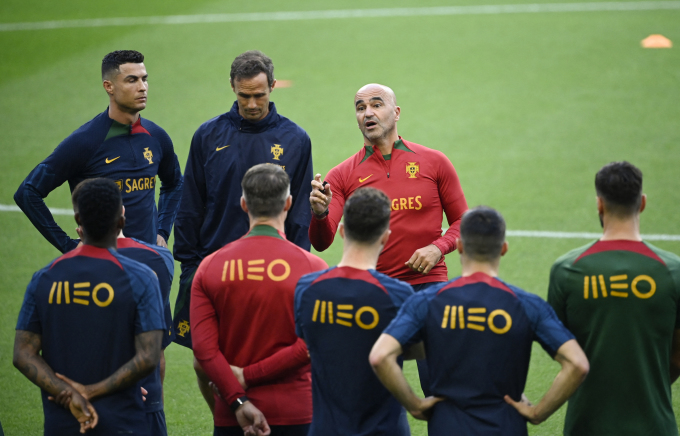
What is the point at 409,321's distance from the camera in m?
3.04

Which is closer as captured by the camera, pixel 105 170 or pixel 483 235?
pixel 483 235

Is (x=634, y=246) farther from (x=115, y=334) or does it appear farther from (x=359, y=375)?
(x=115, y=334)

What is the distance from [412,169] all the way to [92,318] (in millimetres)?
2410

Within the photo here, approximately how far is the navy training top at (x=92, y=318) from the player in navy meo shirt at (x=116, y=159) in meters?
1.65

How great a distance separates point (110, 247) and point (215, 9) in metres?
16.0

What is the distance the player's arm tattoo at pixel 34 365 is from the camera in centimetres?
327

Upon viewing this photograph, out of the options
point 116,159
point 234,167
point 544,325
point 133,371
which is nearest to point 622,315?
point 544,325

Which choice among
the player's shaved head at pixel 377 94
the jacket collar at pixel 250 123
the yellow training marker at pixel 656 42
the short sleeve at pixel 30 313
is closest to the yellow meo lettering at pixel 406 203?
the player's shaved head at pixel 377 94

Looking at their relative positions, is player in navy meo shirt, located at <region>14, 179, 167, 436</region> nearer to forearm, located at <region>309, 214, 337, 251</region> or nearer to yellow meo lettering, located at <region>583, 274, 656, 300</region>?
forearm, located at <region>309, 214, 337, 251</region>

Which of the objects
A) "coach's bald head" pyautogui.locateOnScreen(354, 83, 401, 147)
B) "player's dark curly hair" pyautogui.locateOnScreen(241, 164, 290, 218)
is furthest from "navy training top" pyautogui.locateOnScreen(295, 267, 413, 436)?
"coach's bald head" pyautogui.locateOnScreen(354, 83, 401, 147)

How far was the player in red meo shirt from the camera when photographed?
15.8 ft

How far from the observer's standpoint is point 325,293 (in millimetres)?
3172

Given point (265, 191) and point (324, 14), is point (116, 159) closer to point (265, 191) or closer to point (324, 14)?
point (265, 191)

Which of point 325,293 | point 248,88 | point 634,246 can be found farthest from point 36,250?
point 634,246
